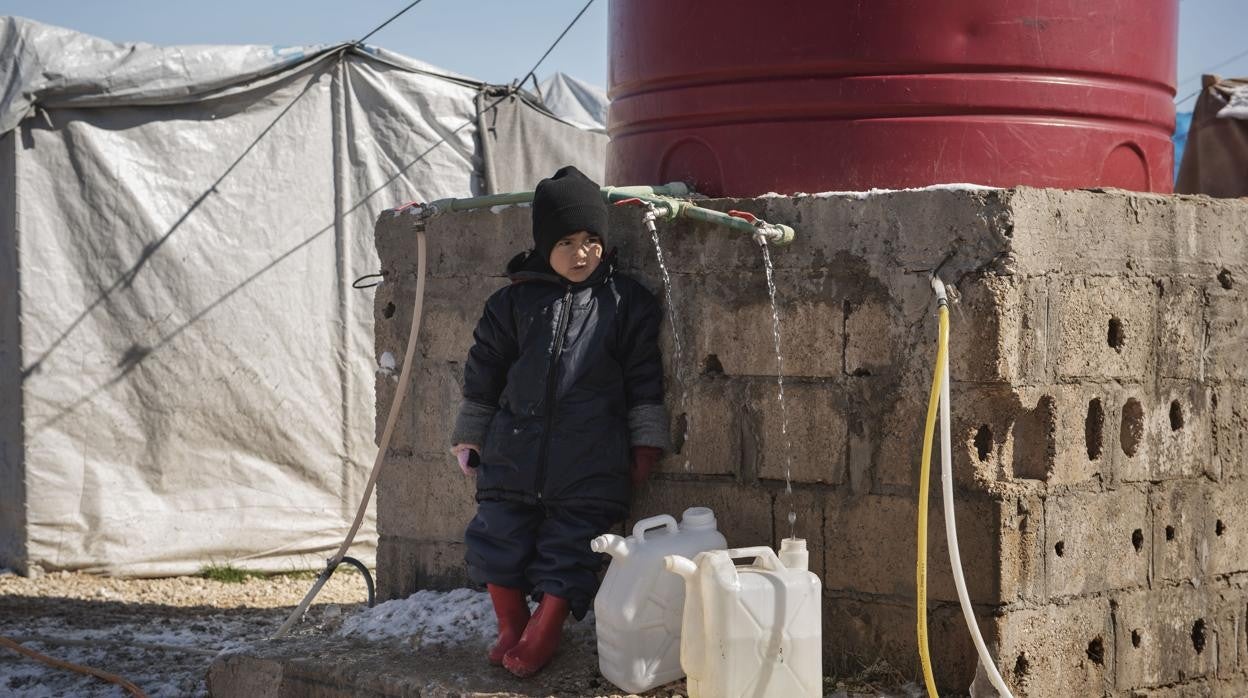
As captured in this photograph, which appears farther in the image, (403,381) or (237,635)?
(237,635)

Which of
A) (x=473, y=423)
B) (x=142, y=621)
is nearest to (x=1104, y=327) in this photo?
(x=473, y=423)

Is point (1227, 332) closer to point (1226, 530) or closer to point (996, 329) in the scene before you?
point (1226, 530)

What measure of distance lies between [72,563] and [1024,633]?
4821 millimetres

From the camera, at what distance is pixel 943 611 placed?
357cm

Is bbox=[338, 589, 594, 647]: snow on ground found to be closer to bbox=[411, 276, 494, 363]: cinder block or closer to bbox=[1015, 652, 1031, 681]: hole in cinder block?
bbox=[411, 276, 494, 363]: cinder block

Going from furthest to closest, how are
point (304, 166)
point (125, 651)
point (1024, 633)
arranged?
point (304, 166)
point (125, 651)
point (1024, 633)

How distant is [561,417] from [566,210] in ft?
1.87

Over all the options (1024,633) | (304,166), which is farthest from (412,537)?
(304,166)

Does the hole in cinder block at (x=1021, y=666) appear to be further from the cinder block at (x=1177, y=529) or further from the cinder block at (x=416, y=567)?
the cinder block at (x=416, y=567)

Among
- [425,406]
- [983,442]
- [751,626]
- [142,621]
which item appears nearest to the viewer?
[751,626]

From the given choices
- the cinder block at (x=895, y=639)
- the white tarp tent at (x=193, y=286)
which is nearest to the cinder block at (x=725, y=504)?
the cinder block at (x=895, y=639)

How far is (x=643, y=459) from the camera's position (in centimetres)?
396

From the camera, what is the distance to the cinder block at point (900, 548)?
353 cm

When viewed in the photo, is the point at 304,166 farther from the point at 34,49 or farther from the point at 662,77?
the point at 662,77
